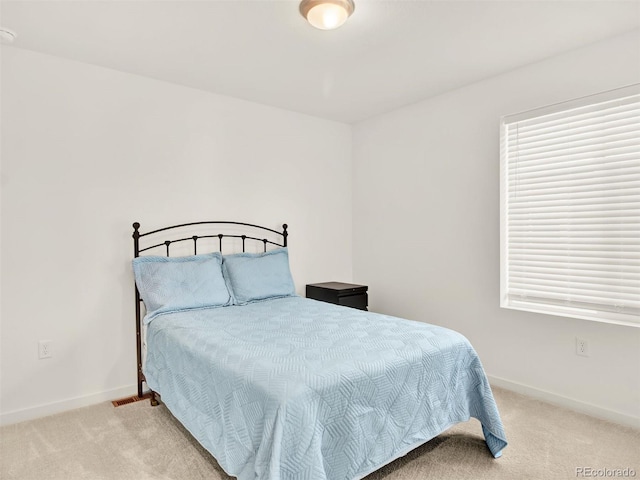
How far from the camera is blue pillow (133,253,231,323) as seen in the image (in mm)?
2789

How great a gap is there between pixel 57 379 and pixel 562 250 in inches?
143

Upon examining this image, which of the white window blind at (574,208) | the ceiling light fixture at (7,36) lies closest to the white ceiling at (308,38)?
the ceiling light fixture at (7,36)

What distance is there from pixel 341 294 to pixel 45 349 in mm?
2349

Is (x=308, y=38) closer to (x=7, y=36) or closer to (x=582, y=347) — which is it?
(x=7, y=36)

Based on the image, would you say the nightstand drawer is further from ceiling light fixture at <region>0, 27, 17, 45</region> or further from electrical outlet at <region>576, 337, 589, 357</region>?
ceiling light fixture at <region>0, 27, 17, 45</region>

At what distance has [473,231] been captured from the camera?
11.2ft

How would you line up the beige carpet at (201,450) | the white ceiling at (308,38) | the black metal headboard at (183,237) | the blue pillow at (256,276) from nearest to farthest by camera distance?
the beige carpet at (201,450) < the white ceiling at (308,38) < the black metal headboard at (183,237) < the blue pillow at (256,276)

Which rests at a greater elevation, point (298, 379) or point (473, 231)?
point (473, 231)

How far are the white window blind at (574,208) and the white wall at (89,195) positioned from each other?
226cm

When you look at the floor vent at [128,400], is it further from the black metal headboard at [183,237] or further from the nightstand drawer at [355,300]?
the nightstand drawer at [355,300]

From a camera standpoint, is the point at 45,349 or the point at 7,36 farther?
the point at 45,349

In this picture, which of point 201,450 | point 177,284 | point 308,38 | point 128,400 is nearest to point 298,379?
point 201,450

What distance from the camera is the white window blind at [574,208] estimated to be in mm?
2541

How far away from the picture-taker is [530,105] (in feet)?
9.85
